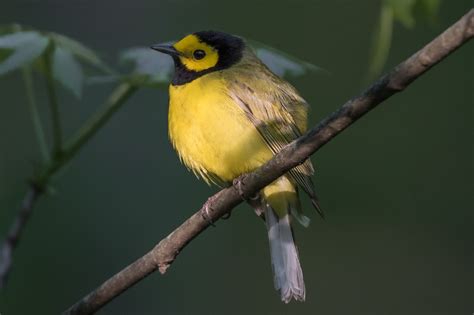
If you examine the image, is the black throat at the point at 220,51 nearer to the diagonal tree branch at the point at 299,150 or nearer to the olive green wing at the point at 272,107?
the olive green wing at the point at 272,107

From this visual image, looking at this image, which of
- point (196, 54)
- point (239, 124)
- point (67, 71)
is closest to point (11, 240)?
point (67, 71)

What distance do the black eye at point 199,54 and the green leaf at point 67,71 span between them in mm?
986

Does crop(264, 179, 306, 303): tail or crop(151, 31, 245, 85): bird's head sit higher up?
crop(151, 31, 245, 85): bird's head

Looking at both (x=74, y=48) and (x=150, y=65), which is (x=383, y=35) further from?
(x=74, y=48)

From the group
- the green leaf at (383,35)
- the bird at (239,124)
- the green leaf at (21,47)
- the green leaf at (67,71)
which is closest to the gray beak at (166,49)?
the bird at (239,124)

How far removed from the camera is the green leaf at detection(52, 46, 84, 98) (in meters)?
3.25

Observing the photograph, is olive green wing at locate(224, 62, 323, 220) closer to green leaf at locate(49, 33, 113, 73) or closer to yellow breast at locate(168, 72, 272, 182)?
yellow breast at locate(168, 72, 272, 182)

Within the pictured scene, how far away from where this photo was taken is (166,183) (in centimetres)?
661

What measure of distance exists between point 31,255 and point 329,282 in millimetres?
2431

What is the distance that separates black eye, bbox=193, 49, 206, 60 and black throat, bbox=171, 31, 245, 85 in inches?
2.3

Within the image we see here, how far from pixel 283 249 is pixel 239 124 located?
2.38 feet

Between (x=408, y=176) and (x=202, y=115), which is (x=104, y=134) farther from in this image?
(x=202, y=115)

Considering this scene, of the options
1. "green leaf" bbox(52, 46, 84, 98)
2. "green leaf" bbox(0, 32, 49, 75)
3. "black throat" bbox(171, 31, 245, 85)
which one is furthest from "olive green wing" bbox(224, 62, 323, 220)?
"green leaf" bbox(0, 32, 49, 75)

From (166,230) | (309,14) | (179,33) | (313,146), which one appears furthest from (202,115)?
(309,14)
